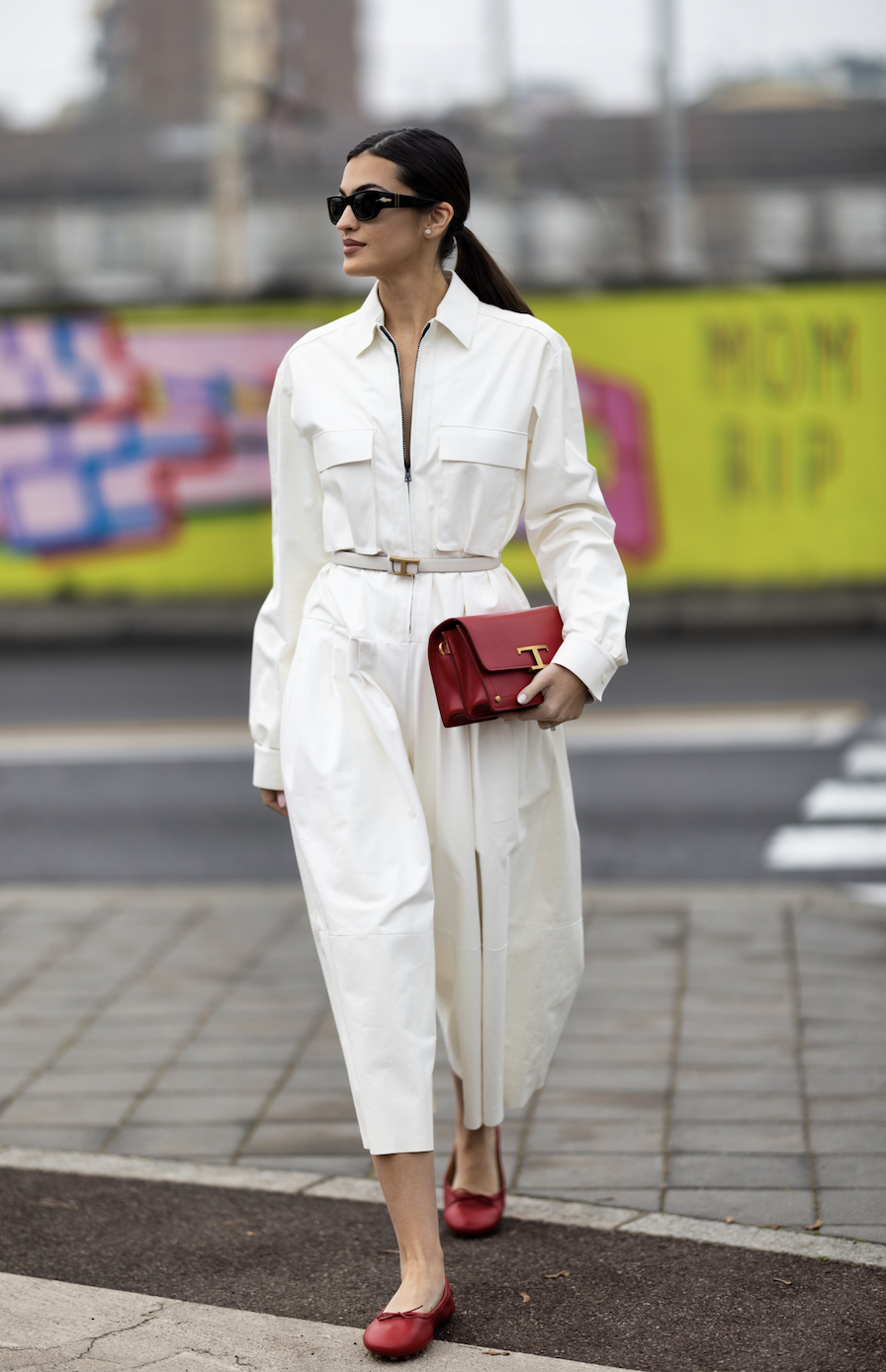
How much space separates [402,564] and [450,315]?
46 centimetres

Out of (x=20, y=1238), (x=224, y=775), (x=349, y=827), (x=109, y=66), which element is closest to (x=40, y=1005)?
(x=20, y=1238)

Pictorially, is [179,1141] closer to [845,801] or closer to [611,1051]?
[611,1051]

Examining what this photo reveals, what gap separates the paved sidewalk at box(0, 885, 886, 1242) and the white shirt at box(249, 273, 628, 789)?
120 centimetres

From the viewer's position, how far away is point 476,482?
3.10m

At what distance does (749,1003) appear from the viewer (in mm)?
4902

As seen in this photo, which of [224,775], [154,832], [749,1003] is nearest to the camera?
[749,1003]

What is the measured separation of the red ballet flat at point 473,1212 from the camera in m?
3.43

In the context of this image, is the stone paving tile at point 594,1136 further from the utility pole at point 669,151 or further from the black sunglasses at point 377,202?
the utility pole at point 669,151

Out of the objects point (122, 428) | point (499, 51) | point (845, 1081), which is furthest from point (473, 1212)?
point (499, 51)

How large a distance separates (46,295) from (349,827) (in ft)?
47.0

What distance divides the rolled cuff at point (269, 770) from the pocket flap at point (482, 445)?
2.10 ft

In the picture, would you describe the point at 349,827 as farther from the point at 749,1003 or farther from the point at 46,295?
the point at 46,295

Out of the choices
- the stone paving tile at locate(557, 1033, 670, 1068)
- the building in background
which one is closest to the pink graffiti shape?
the building in background

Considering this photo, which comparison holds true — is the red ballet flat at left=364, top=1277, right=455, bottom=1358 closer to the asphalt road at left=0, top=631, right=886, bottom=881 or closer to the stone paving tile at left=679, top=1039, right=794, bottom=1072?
the stone paving tile at left=679, top=1039, right=794, bottom=1072
